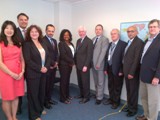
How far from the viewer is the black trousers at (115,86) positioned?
10.1 ft

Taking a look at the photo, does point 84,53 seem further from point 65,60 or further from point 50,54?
point 50,54

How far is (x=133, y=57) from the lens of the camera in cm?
266

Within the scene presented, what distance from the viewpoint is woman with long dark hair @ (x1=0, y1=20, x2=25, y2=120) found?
2.16 metres

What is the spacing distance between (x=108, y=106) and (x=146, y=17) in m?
1.92

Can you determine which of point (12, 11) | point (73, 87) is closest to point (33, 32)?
point (12, 11)

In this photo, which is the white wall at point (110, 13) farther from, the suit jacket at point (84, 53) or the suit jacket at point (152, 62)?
the suit jacket at point (152, 62)

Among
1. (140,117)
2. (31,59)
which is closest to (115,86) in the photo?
(140,117)

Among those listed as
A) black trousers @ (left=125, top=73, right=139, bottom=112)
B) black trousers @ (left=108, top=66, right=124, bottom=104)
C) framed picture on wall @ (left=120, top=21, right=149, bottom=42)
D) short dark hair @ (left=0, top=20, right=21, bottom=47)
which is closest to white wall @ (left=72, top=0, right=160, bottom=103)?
framed picture on wall @ (left=120, top=21, right=149, bottom=42)

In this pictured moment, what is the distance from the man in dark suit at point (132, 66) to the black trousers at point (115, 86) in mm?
264

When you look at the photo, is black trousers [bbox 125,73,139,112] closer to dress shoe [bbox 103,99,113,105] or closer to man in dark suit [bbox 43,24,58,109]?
dress shoe [bbox 103,99,113,105]

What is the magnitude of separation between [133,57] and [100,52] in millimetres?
778

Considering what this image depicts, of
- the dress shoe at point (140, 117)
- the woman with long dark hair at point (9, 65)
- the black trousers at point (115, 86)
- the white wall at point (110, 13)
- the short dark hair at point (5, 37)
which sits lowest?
the dress shoe at point (140, 117)

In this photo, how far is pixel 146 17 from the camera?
9.56ft

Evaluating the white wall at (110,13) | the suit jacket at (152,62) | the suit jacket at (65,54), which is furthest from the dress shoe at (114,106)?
the suit jacket at (65,54)
